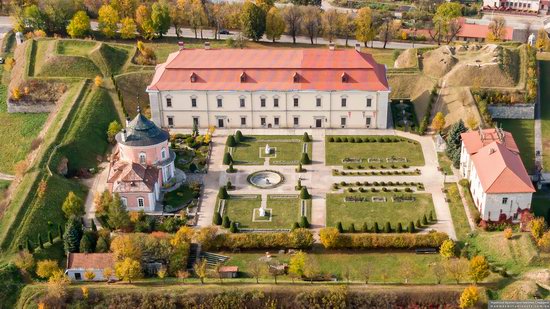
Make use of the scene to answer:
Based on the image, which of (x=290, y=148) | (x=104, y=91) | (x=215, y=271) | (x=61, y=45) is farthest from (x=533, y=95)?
(x=61, y=45)

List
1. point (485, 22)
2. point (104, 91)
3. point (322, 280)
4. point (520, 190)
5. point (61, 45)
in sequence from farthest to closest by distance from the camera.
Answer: point (485, 22)
point (61, 45)
point (104, 91)
point (520, 190)
point (322, 280)

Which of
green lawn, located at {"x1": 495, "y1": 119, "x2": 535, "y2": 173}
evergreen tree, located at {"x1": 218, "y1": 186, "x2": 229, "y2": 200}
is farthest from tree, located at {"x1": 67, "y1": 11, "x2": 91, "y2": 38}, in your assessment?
green lawn, located at {"x1": 495, "y1": 119, "x2": 535, "y2": 173}

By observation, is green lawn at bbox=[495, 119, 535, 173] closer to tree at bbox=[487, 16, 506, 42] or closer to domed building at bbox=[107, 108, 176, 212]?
tree at bbox=[487, 16, 506, 42]

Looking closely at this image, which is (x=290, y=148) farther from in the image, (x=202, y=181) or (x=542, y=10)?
(x=542, y=10)

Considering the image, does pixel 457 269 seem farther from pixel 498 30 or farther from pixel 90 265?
pixel 498 30

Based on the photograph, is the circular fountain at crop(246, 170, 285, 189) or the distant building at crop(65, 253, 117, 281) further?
the circular fountain at crop(246, 170, 285, 189)

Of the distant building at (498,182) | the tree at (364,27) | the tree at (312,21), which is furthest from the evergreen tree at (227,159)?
→ the tree at (364,27)

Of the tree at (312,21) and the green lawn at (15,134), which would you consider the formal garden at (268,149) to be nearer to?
the green lawn at (15,134)
